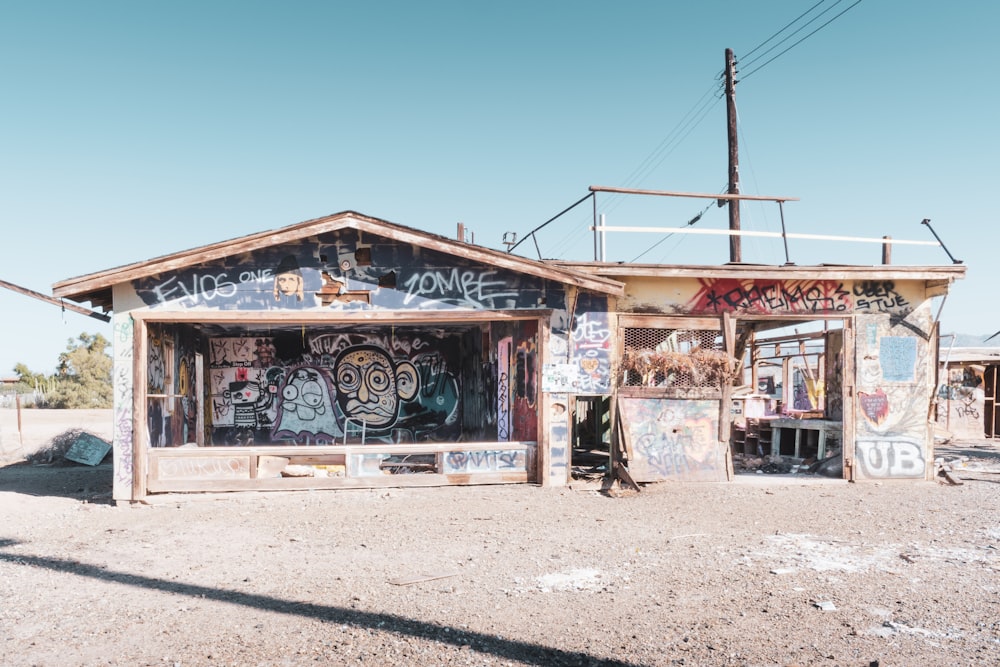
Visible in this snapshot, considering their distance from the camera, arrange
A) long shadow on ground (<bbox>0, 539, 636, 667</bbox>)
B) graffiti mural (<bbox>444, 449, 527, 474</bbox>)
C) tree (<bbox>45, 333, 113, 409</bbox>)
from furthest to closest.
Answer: tree (<bbox>45, 333, 113, 409</bbox>) → graffiti mural (<bbox>444, 449, 527, 474</bbox>) → long shadow on ground (<bbox>0, 539, 636, 667</bbox>)

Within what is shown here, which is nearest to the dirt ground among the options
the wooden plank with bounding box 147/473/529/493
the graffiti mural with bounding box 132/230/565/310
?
the wooden plank with bounding box 147/473/529/493

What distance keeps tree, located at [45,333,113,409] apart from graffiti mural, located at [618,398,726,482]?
2924 centimetres

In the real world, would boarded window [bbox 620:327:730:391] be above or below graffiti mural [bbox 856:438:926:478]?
above

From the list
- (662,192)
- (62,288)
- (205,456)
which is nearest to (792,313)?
(662,192)

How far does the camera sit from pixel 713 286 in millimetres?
11453

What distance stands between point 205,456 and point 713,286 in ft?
26.7

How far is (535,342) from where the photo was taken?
11.4 metres

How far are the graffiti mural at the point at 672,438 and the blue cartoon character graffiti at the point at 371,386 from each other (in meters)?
6.42

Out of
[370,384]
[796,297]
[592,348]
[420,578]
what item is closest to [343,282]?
[592,348]

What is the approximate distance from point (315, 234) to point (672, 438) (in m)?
6.20

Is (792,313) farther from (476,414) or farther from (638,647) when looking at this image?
(638,647)

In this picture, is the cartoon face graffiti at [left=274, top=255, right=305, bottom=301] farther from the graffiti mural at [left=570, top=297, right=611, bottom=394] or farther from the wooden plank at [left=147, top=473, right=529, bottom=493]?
the graffiti mural at [left=570, top=297, right=611, bottom=394]

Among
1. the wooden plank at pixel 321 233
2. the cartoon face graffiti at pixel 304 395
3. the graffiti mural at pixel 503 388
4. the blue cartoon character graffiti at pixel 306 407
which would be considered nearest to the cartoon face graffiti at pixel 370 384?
the blue cartoon character graffiti at pixel 306 407

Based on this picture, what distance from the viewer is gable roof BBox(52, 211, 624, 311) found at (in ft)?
32.2
